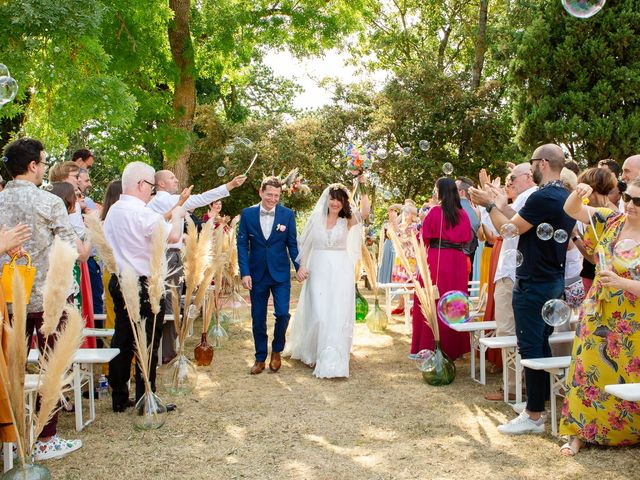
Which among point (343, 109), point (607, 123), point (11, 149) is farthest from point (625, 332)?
point (343, 109)

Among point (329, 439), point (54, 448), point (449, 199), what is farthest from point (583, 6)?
point (54, 448)

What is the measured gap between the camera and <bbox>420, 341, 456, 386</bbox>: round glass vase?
6898 mm

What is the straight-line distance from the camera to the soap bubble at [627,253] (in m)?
4.26

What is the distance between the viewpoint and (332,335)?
7414mm

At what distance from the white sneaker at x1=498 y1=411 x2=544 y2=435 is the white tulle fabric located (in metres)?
2.35

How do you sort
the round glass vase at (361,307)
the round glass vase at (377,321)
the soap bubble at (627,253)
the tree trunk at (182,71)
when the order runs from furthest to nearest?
the tree trunk at (182,71) < the round glass vase at (361,307) < the round glass vase at (377,321) < the soap bubble at (627,253)

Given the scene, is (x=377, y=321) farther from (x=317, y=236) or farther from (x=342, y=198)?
(x=342, y=198)

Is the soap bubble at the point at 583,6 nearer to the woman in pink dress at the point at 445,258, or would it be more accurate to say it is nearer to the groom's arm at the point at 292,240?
the woman in pink dress at the point at 445,258

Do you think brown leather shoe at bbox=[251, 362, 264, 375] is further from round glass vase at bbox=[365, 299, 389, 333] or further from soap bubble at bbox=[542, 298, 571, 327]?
soap bubble at bbox=[542, 298, 571, 327]

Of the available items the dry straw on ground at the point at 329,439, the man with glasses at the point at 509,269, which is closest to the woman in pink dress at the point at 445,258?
the dry straw on ground at the point at 329,439

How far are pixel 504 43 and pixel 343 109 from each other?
6.26 meters

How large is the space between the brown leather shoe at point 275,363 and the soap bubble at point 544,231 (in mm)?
3626

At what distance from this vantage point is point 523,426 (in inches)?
206

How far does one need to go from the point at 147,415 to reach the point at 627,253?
3.83 m
